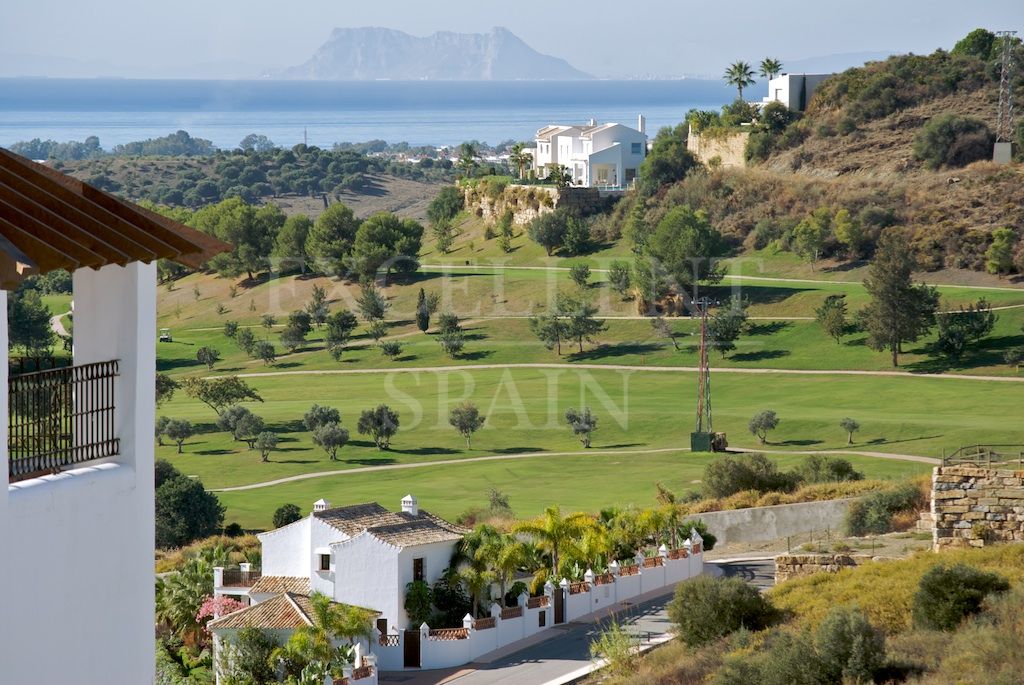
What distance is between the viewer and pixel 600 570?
90.7 ft

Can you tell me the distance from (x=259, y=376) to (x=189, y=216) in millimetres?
24524

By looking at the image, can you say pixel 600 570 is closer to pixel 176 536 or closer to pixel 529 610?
pixel 529 610

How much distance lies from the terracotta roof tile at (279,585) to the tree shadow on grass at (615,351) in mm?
32962

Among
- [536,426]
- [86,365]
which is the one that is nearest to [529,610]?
[86,365]

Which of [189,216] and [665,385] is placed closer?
[665,385]

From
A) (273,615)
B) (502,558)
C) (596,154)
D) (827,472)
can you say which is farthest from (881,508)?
(596,154)

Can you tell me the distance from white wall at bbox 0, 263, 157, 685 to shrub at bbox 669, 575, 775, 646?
12.1m

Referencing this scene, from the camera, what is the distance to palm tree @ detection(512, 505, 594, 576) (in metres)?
27.6

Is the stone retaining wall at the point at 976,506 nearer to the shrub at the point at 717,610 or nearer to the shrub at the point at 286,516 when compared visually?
the shrub at the point at 717,610

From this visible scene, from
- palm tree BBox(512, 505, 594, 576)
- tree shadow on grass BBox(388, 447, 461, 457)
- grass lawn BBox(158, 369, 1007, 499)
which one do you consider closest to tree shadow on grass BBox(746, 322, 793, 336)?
grass lawn BBox(158, 369, 1007, 499)

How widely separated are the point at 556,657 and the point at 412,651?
2312 mm

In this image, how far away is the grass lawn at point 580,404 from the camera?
46.3 m

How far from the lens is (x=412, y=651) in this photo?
76.9 ft

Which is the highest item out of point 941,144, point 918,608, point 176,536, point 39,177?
point 941,144
